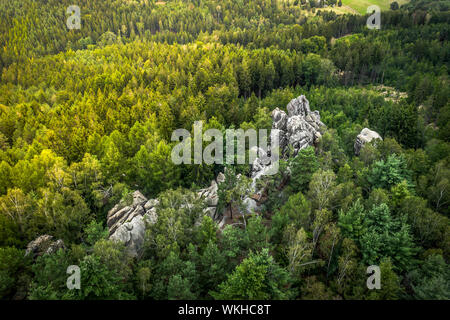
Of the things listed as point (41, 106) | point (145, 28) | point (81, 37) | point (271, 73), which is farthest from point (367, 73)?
point (81, 37)

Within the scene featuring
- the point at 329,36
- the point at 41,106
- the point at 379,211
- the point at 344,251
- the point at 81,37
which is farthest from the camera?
the point at 81,37

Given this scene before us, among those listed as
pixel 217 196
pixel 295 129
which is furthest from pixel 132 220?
Result: pixel 295 129

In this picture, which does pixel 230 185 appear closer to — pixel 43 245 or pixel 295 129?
pixel 295 129

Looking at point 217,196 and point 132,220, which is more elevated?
point 132,220

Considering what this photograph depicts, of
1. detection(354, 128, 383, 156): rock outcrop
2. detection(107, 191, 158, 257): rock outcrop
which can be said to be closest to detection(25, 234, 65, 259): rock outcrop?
detection(107, 191, 158, 257): rock outcrop

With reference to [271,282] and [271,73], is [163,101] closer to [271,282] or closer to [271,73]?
[271,73]
